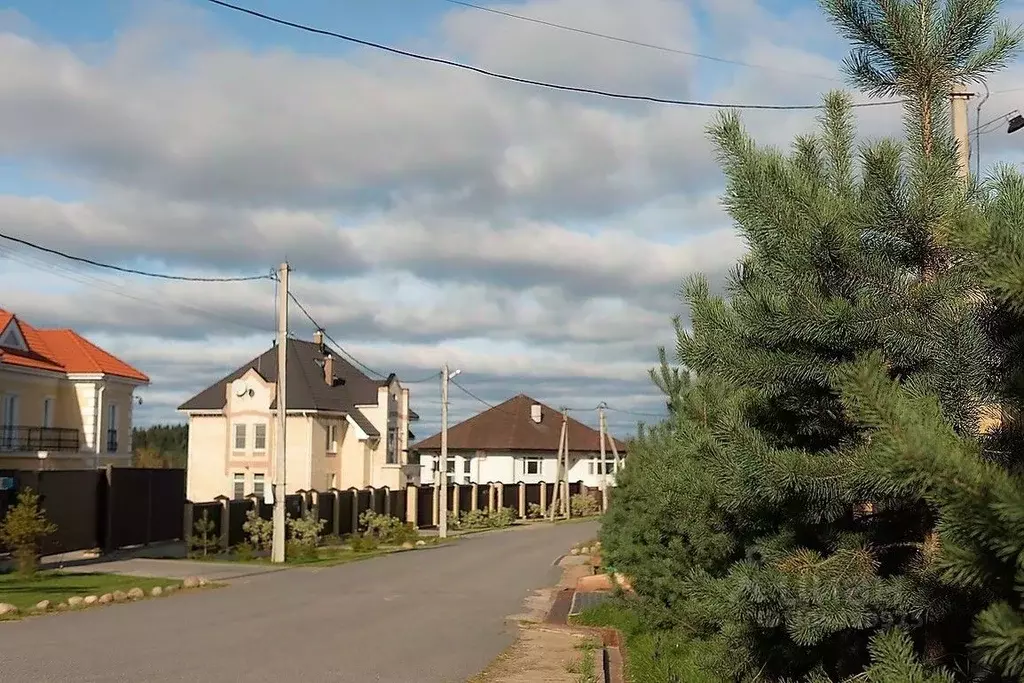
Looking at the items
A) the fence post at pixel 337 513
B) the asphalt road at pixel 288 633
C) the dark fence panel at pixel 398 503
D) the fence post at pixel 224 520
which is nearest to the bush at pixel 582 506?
the dark fence panel at pixel 398 503

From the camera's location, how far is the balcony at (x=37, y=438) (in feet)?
115

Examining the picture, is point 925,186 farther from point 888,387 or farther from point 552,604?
point 552,604

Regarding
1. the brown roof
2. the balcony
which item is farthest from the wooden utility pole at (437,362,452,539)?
the brown roof

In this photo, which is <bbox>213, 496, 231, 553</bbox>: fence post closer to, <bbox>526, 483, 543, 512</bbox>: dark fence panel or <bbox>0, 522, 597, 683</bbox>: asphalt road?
<bbox>0, 522, 597, 683</bbox>: asphalt road

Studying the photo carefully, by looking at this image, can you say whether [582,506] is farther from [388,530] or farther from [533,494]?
[388,530]

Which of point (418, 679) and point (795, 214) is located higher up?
point (795, 214)

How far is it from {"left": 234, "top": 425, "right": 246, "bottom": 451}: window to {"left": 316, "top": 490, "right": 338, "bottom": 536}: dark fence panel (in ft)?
54.4

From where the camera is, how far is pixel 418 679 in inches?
436

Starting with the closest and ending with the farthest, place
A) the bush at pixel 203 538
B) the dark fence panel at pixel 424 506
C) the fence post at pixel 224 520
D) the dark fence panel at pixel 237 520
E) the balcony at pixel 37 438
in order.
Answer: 1. the bush at pixel 203 538
2. the fence post at pixel 224 520
3. the dark fence panel at pixel 237 520
4. the balcony at pixel 37 438
5. the dark fence panel at pixel 424 506

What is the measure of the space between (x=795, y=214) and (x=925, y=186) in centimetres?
49

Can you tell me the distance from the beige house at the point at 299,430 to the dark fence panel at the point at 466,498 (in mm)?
4430

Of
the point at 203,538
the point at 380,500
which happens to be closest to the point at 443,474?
the point at 380,500

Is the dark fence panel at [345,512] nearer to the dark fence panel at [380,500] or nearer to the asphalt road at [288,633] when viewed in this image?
the dark fence panel at [380,500]

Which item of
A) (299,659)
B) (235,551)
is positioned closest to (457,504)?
(235,551)
